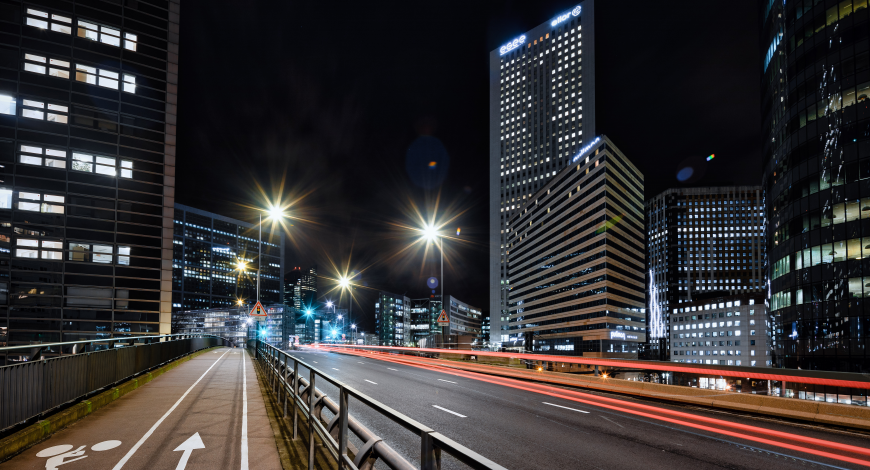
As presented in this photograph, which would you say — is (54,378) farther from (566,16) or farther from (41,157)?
(566,16)

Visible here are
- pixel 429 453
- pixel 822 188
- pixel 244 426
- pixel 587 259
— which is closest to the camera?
pixel 429 453

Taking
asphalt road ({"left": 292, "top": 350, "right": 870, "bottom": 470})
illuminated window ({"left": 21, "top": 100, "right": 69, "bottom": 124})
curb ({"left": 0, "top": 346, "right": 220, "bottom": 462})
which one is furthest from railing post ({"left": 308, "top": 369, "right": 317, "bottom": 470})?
illuminated window ({"left": 21, "top": 100, "right": 69, "bottom": 124})

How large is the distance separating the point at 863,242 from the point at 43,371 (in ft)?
219

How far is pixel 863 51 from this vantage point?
180ft

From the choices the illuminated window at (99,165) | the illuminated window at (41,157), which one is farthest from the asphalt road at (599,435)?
the illuminated window at (41,157)

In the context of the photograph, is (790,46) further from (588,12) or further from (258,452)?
(588,12)

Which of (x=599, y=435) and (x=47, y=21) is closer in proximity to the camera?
(x=599, y=435)

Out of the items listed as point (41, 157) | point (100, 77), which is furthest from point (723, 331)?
point (41, 157)

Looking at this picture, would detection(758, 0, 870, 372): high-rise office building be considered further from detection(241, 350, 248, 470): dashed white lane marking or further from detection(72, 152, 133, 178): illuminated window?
detection(72, 152, 133, 178): illuminated window

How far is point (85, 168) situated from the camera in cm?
6656

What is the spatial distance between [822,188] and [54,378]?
69.8 meters

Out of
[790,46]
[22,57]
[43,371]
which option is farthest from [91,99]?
[790,46]

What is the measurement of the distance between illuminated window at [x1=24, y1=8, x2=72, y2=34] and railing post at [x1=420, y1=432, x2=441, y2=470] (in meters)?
82.2

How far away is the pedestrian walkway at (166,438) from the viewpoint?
8.15 meters
